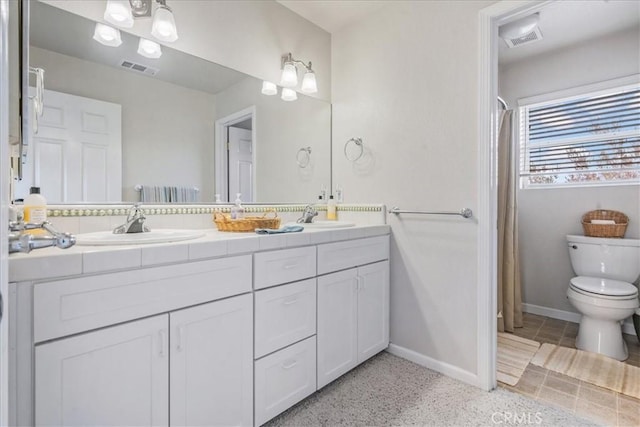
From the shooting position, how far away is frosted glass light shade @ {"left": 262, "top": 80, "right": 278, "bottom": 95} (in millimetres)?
2118

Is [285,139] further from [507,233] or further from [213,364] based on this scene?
[507,233]

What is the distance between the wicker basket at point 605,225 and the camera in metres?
2.45

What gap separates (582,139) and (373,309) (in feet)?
7.71

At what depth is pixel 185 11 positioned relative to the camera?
1.70 meters

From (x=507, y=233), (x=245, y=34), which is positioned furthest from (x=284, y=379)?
(x=507, y=233)

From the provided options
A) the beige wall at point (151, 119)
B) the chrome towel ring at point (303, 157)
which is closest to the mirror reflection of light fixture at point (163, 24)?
the beige wall at point (151, 119)

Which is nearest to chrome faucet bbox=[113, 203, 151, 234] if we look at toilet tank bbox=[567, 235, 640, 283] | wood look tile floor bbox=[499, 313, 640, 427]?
wood look tile floor bbox=[499, 313, 640, 427]

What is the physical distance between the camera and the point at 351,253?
184 cm

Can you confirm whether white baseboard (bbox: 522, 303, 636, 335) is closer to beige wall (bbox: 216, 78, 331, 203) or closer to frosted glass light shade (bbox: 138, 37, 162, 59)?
beige wall (bbox: 216, 78, 331, 203)

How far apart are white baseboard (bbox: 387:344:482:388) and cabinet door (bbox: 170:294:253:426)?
1133mm

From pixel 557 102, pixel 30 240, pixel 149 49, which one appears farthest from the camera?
pixel 557 102

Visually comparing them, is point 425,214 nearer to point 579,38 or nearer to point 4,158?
point 4,158

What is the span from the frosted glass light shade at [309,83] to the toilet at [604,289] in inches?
93.4

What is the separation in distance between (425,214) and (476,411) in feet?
3.47
